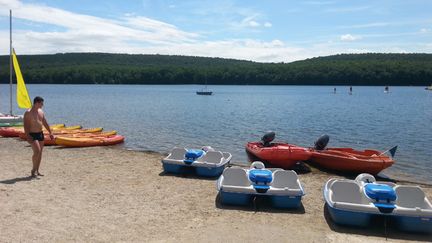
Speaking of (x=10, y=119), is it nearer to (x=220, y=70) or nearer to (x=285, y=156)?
(x=285, y=156)

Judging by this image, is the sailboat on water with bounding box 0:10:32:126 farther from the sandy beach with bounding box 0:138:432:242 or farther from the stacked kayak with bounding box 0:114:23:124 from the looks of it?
the sandy beach with bounding box 0:138:432:242

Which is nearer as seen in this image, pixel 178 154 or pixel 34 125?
pixel 34 125

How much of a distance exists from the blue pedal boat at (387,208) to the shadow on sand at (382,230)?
79 millimetres

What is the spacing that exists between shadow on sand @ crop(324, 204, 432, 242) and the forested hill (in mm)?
121333

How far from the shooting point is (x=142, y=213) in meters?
7.80

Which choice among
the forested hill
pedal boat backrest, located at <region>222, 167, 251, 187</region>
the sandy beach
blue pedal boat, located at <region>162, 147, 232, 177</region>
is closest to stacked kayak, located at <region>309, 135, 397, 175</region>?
the sandy beach

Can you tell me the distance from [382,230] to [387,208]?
17.5 inches

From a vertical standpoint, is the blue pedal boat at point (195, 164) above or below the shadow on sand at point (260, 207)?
above

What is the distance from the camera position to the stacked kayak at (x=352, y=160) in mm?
12617

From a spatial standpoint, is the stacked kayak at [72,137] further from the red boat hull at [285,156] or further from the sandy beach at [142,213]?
the red boat hull at [285,156]

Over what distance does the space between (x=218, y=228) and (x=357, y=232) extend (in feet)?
7.61

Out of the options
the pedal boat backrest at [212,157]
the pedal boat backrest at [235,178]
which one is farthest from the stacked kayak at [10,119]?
the pedal boat backrest at [235,178]

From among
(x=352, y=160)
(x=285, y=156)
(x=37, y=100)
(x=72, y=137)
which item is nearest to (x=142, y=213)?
(x=37, y=100)

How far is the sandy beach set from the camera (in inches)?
263
